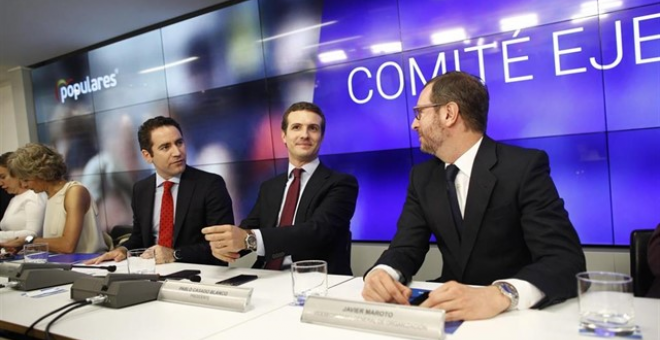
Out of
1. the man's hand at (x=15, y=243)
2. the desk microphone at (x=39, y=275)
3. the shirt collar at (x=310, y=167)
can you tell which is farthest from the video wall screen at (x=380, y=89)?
the desk microphone at (x=39, y=275)

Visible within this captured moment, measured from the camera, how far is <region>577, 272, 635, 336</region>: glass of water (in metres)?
1.07

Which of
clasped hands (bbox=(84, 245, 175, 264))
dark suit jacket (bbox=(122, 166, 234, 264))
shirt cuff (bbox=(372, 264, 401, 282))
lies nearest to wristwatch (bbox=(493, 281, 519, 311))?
shirt cuff (bbox=(372, 264, 401, 282))

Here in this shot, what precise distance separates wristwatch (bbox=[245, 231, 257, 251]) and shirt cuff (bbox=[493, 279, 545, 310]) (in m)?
1.11

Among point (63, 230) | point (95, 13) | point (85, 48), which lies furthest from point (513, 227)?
point (85, 48)

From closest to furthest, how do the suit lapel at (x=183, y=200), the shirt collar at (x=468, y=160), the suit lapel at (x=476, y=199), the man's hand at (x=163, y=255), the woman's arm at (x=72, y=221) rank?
the suit lapel at (x=476, y=199)
the shirt collar at (x=468, y=160)
the man's hand at (x=163, y=255)
the suit lapel at (x=183, y=200)
the woman's arm at (x=72, y=221)

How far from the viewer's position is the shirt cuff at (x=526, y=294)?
128 centimetres

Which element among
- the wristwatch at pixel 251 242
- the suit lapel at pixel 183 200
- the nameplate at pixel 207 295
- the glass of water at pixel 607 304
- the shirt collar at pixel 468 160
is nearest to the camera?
the glass of water at pixel 607 304

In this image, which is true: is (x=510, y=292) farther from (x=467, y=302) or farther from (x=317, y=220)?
(x=317, y=220)

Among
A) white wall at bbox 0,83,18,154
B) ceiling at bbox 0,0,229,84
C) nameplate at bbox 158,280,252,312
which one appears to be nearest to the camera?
nameplate at bbox 158,280,252,312

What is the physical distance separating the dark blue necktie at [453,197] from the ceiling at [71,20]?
3614mm

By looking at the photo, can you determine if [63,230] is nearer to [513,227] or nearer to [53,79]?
[513,227]

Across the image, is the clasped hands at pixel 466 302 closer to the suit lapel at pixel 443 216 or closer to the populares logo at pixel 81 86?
the suit lapel at pixel 443 216

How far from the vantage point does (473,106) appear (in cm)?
182

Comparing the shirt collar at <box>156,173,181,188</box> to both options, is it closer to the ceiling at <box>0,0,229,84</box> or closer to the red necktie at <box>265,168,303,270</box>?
the red necktie at <box>265,168,303,270</box>
